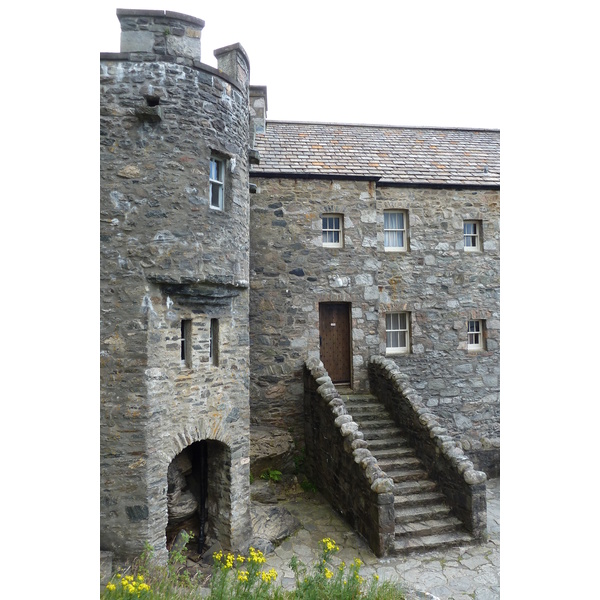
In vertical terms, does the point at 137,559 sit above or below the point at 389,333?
below

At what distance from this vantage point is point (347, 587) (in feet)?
18.2

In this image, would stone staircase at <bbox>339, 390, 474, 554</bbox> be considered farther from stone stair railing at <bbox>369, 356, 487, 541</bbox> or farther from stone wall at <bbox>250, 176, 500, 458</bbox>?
stone wall at <bbox>250, 176, 500, 458</bbox>

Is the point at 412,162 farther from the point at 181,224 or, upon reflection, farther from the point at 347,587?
the point at 347,587

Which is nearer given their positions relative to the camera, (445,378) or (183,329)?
(183,329)

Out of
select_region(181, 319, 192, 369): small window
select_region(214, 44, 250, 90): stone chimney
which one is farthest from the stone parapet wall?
select_region(214, 44, 250, 90): stone chimney

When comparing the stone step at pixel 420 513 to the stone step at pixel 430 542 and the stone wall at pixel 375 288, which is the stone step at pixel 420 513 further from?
the stone wall at pixel 375 288

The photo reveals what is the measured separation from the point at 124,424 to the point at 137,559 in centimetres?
189

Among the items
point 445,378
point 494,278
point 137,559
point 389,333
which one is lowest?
point 137,559

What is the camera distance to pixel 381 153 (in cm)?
1275

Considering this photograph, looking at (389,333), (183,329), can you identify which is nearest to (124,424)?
(183,329)

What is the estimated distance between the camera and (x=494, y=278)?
493 inches

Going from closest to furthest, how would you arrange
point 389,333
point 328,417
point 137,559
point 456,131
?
point 137,559
point 328,417
point 389,333
point 456,131

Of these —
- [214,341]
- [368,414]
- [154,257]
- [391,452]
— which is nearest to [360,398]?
[368,414]

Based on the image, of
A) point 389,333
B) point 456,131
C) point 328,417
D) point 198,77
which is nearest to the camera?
point 198,77
